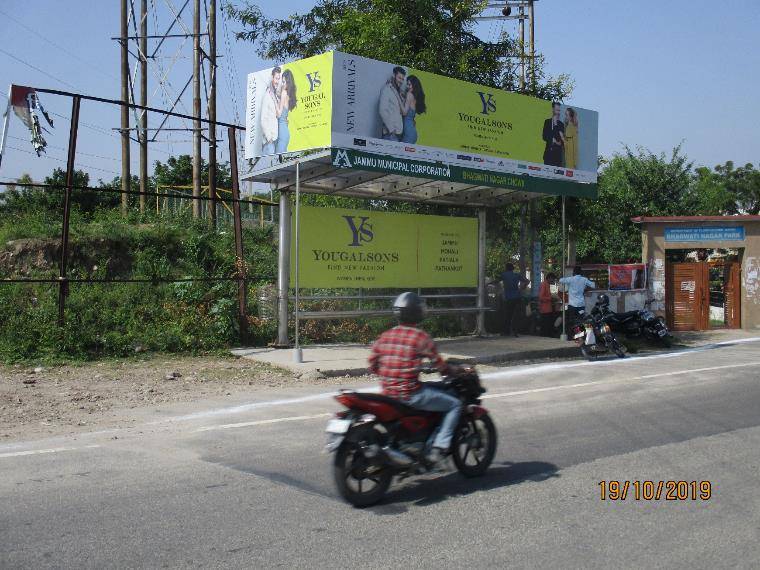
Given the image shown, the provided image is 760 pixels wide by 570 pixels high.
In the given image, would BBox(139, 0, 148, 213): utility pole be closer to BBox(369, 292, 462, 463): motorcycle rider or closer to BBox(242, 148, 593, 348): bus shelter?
BBox(242, 148, 593, 348): bus shelter

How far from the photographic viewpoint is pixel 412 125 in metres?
14.3

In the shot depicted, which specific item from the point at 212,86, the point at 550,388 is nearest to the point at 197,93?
the point at 212,86

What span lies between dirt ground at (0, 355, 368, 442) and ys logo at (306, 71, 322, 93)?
496cm

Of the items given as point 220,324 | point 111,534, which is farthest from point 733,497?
point 220,324

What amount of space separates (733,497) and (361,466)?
2868mm

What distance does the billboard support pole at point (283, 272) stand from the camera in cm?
1457

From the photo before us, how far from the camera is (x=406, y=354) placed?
19.0ft

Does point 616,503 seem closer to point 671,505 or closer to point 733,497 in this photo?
point 671,505

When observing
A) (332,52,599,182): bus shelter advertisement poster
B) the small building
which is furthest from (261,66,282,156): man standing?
the small building

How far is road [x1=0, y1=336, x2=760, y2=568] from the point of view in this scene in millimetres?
4656

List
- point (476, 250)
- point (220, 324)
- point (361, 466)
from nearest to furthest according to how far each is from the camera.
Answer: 1. point (361, 466)
2. point (220, 324)
3. point (476, 250)

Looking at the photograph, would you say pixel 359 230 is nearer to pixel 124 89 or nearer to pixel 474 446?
pixel 474 446

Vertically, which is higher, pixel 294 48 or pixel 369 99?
pixel 294 48
